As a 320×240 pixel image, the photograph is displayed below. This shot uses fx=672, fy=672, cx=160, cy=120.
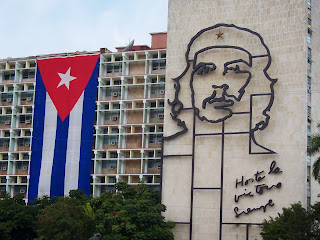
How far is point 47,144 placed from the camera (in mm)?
66375

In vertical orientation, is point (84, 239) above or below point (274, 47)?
below

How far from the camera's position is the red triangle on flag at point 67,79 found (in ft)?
218

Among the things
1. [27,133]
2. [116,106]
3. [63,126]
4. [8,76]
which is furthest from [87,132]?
[8,76]

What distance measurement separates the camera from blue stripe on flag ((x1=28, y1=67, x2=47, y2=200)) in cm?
6612

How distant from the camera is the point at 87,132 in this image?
65500 mm

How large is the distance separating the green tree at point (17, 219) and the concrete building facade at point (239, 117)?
38.0 feet

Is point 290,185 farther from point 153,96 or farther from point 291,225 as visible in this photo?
point 153,96

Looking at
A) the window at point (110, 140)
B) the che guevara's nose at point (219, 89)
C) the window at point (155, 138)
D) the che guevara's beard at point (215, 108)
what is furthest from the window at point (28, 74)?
the che guevara's nose at point (219, 89)

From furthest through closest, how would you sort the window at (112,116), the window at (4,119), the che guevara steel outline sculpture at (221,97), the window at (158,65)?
the window at (4,119)
the window at (112,116)
the window at (158,65)
the che guevara steel outline sculpture at (221,97)

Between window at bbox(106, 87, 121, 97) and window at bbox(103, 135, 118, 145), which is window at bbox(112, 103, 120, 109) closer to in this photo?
window at bbox(106, 87, 121, 97)

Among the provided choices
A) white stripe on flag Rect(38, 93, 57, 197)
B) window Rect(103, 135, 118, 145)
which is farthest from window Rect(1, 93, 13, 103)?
window Rect(103, 135, 118, 145)

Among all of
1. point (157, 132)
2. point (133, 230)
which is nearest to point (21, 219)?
point (133, 230)

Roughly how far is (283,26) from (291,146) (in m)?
9.28

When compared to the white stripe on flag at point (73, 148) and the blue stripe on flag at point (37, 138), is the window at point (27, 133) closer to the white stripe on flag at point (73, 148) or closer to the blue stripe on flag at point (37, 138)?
the blue stripe on flag at point (37, 138)
